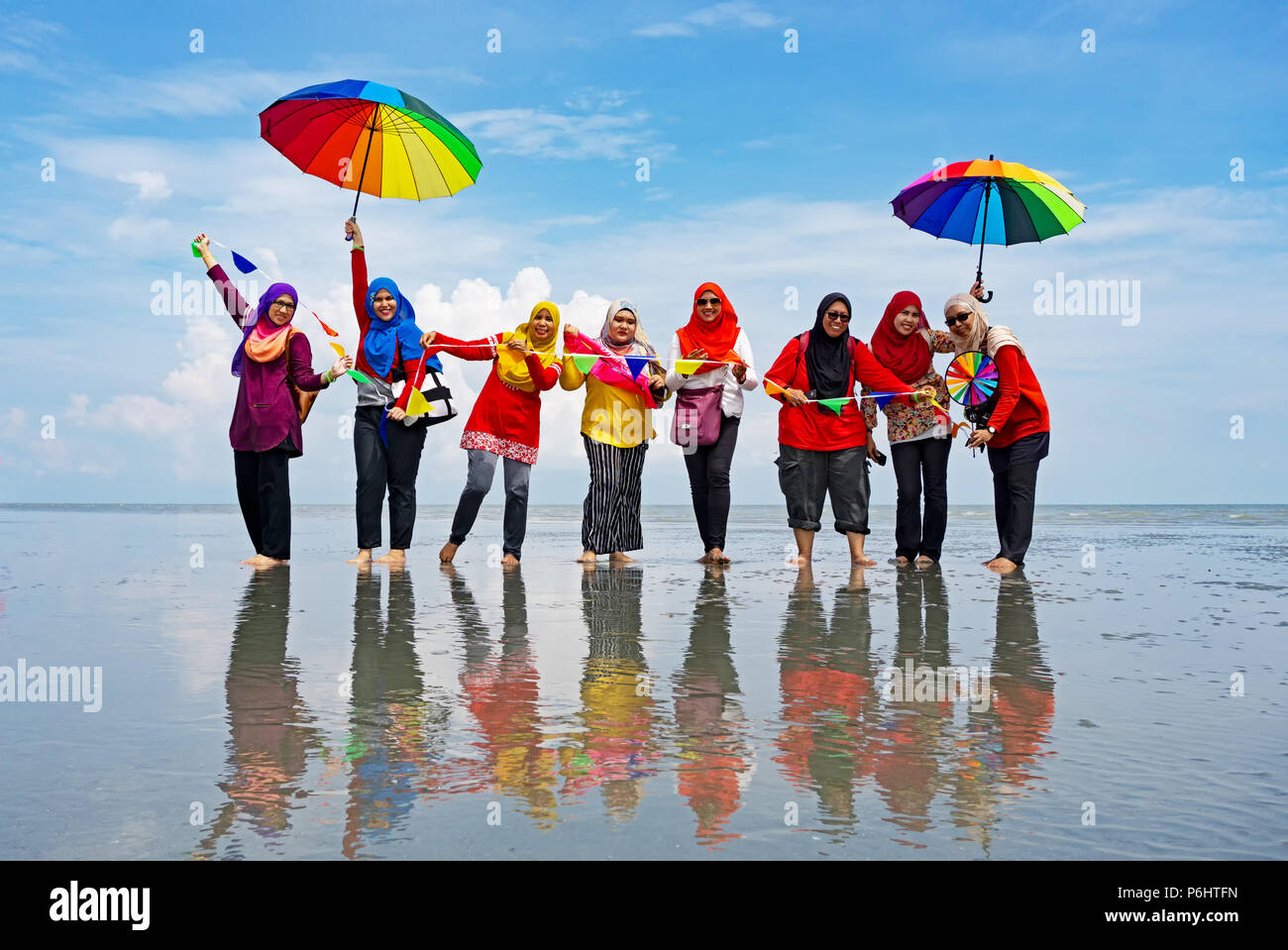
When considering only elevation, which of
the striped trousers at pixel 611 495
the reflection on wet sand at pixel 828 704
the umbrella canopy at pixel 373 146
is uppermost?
the umbrella canopy at pixel 373 146

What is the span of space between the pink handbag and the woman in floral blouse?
3.70ft

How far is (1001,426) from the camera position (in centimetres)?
758

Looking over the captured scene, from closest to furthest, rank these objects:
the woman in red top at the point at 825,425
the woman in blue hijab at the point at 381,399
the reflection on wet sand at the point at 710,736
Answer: the reflection on wet sand at the point at 710,736 < the woman in red top at the point at 825,425 < the woman in blue hijab at the point at 381,399

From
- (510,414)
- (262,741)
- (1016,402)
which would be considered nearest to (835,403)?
(1016,402)

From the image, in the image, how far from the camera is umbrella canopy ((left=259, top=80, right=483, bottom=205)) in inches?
304

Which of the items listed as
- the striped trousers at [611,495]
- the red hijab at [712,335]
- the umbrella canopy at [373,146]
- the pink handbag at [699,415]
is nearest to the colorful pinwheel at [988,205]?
the red hijab at [712,335]

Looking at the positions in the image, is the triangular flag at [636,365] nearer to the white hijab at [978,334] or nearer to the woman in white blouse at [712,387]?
the woman in white blouse at [712,387]

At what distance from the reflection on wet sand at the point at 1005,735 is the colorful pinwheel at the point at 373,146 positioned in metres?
5.37

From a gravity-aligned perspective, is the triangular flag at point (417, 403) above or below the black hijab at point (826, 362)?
below

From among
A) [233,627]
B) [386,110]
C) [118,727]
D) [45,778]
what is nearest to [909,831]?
[45,778]

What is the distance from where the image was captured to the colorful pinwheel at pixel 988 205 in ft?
26.0

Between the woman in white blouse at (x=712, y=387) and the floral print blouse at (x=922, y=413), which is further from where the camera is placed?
the woman in white blouse at (x=712, y=387)

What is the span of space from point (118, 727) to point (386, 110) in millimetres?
5900

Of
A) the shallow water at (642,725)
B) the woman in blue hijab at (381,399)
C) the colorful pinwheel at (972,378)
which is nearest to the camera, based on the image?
the shallow water at (642,725)
